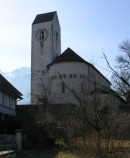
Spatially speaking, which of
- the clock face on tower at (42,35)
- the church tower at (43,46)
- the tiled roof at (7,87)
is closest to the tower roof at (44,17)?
the church tower at (43,46)

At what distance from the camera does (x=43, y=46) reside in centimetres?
8019

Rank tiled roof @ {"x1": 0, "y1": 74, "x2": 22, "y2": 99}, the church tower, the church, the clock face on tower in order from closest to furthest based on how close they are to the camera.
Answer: tiled roof @ {"x1": 0, "y1": 74, "x2": 22, "y2": 99}, the church, the church tower, the clock face on tower

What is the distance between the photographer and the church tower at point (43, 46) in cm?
7869

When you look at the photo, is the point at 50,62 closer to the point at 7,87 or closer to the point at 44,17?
the point at 44,17

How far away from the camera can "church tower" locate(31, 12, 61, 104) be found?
3098 inches

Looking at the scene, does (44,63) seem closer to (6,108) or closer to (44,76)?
(44,76)

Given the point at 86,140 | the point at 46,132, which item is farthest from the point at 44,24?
the point at 86,140

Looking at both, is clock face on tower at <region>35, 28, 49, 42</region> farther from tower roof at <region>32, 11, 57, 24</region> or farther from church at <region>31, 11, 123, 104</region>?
tower roof at <region>32, 11, 57, 24</region>

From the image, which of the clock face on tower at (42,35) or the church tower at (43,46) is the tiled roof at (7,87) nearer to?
the church tower at (43,46)

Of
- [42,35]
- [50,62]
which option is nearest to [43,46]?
[42,35]

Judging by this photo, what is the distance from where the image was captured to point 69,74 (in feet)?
226

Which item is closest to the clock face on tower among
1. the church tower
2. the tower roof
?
the church tower

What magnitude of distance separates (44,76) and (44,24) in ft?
37.0

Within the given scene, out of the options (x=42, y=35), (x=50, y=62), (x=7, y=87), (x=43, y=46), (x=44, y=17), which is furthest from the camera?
(x=44, y=17)
